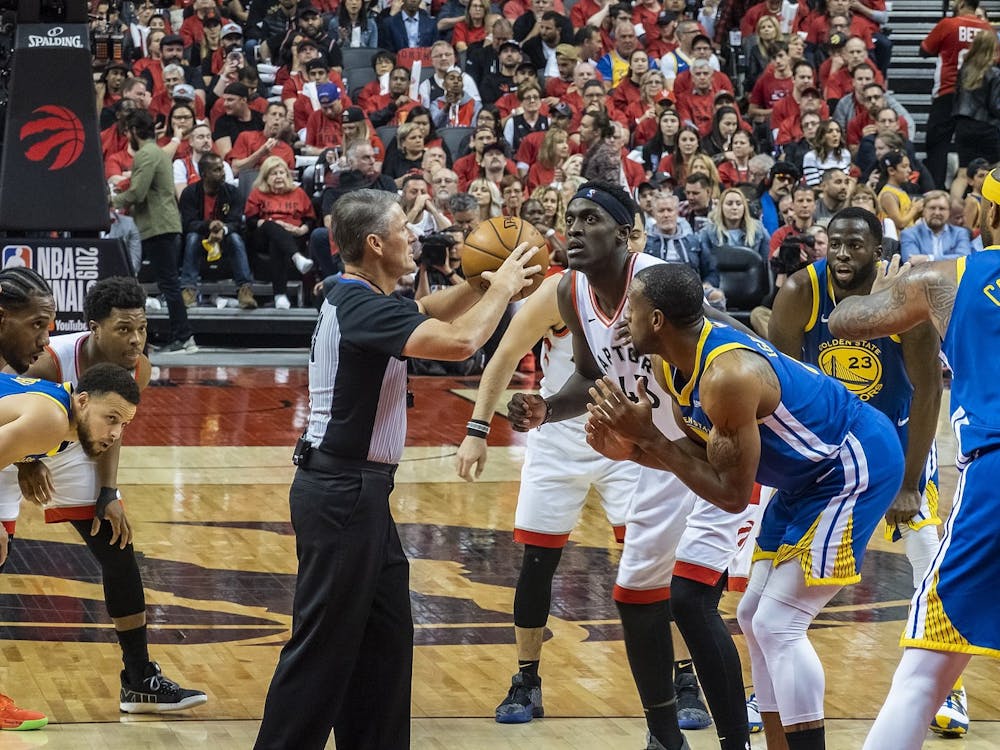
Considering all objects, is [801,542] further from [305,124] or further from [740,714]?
[305,124]

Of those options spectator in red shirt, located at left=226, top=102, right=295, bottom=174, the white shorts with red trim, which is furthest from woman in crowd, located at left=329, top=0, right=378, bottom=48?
the white shorts with red trim

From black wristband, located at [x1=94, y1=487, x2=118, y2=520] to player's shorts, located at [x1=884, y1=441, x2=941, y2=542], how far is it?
9.15 feet

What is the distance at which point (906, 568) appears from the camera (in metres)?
7.45

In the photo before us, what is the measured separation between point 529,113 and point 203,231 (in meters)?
3.49

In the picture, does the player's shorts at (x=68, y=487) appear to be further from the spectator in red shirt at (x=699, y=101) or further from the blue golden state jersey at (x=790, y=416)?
the spectator in red shirt at (x=699, y=101)

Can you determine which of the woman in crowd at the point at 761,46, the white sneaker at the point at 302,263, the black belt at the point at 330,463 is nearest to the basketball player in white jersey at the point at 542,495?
the black belt at the point at 330,463

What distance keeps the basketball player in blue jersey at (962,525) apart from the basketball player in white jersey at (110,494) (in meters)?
2.78

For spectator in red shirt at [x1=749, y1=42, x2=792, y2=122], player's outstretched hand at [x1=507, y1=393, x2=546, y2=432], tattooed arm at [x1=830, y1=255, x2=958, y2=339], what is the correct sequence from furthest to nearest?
spectator in red shirt at [x1=749, y1=42, x2=792, y2=122] < player's outstretched hand at [x1=507, y1=393, x2=546, y2=432] < tattooed arm at [x1=830, y1=255, x2=958, y2=339]

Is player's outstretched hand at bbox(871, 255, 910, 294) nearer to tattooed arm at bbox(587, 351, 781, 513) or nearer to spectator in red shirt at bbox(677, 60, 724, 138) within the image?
tattooed arm at bbox(587, 351, 781, 513)

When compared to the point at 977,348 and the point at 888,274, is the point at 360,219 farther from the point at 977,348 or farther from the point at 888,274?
the point at 977,348

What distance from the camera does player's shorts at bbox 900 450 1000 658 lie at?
3518mm

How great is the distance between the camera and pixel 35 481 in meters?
4.96

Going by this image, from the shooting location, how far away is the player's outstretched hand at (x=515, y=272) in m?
4.46

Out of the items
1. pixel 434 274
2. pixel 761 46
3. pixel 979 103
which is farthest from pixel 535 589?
pixel 761 46
